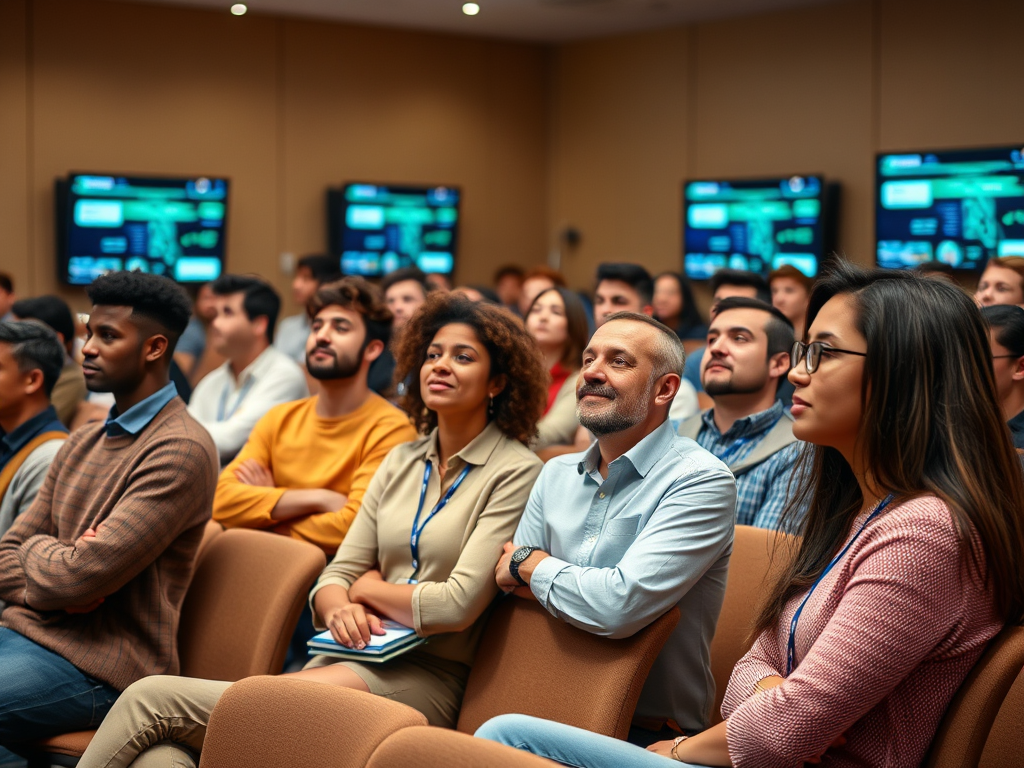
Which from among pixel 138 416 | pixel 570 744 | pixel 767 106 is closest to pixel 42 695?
pixel 138 416

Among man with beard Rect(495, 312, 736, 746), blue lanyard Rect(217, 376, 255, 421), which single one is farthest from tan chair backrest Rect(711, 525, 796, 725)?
blue lanyard Rect(217, 376, 255, 421)

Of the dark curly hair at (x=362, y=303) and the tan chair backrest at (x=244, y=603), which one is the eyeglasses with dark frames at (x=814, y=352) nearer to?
the tan chair backrest at (x=244, y=603)

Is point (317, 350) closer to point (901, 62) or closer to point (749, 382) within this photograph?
point (749, 382)

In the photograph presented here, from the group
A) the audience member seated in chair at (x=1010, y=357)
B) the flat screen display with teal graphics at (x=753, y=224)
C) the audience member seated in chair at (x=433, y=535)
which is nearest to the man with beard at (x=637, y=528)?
the audience member seated in chair at (x=433, y=535)

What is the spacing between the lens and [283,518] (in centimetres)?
343

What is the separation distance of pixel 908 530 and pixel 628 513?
2.55 feet

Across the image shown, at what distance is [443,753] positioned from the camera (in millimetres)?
1498

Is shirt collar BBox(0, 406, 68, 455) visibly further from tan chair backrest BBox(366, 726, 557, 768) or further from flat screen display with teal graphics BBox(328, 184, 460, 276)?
flat screen display with teal graphics BBox(328, 184, 460, 276)

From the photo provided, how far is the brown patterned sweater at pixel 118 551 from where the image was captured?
2633 mm

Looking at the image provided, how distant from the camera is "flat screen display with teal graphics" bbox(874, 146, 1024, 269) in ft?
22.5

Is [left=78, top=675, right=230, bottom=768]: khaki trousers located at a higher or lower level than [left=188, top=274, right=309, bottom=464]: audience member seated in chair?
lower

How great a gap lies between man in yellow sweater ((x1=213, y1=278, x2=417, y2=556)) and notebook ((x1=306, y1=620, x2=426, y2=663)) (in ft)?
2.45

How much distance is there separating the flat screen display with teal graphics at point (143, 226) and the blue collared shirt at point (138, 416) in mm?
5416

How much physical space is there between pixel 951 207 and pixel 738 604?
5.45 m
